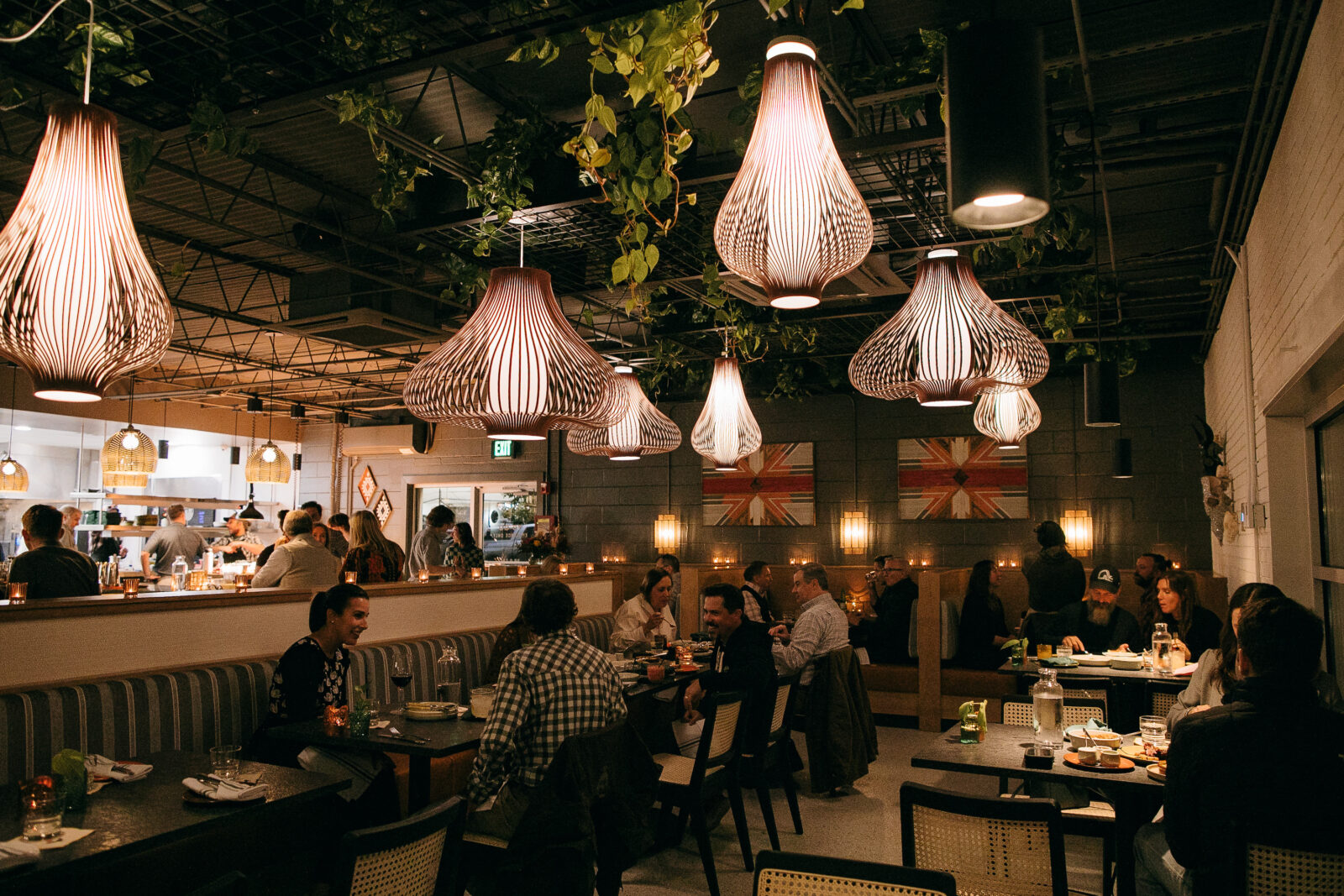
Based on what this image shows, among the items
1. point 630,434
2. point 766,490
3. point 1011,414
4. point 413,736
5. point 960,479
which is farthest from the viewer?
point 766,490

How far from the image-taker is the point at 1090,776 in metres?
3.23

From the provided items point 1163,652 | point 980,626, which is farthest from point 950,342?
point 980,626

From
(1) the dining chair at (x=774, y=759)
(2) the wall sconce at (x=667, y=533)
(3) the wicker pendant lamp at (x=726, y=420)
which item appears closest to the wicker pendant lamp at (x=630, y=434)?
(3) the wicker pendant lamp at (x=726, y=420)

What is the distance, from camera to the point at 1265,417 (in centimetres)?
532

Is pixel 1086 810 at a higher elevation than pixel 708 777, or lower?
lower

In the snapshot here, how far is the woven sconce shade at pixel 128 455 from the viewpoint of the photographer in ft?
35.1

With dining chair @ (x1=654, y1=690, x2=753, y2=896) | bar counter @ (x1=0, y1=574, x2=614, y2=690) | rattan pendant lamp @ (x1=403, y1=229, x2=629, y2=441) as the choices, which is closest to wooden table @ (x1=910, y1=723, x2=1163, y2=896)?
dining chair @ (x1=654, y1=690, x2=753, y2=896)

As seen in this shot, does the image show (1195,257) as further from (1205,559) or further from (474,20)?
(474,20)

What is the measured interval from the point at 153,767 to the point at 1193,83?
6320 millimetres

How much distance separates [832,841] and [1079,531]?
25.4 feet

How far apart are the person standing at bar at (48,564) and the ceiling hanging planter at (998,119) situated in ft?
18.6

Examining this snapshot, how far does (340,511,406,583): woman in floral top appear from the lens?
6664mm

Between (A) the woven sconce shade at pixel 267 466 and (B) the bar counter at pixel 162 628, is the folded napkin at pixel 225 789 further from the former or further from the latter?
(A) the woven sconce shade at pixel 267 466

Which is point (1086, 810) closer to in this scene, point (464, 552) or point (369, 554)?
point (369, 554)
